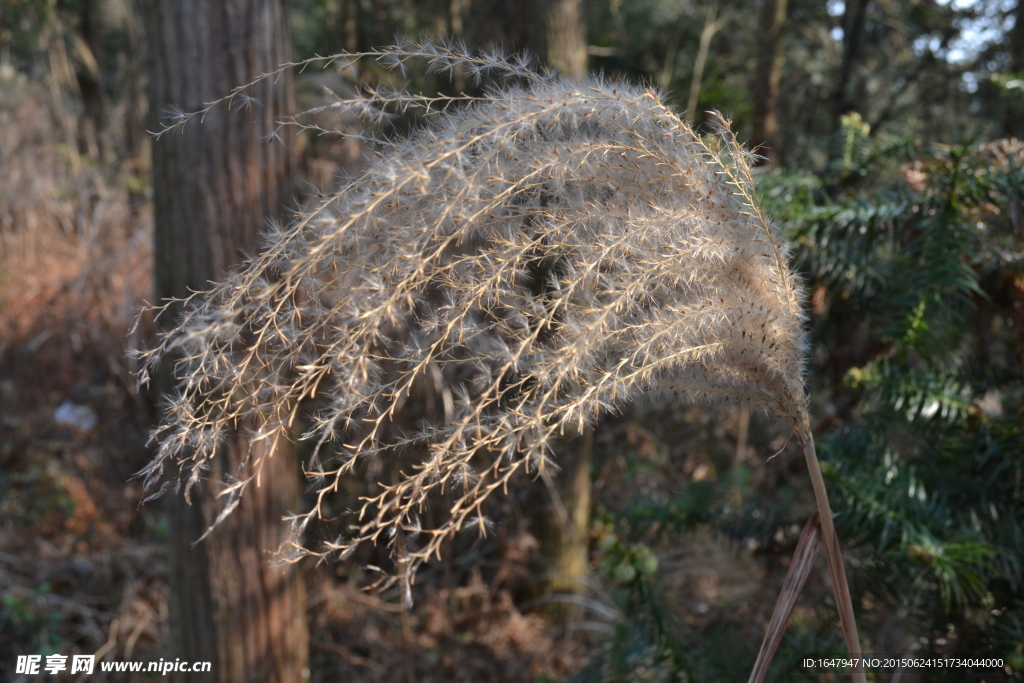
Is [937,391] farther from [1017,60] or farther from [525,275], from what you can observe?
[1017,60]

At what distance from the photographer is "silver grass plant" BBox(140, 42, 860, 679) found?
941 mm

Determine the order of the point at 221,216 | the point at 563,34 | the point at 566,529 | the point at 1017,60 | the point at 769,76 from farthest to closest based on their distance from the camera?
the point at 769,76 → the point at 1017,60 → the point at 566,529 → the point at 563,34 → the point at 221,216

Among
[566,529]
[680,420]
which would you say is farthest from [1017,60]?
[566,529]

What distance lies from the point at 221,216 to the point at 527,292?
4.83 ft

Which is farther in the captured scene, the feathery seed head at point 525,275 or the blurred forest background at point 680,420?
the blurred forest background at point 680,420

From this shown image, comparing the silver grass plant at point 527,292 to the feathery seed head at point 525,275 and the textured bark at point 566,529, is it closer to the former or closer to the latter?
the feathery seed head at point 525,275

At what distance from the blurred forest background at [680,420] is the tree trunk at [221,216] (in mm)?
95

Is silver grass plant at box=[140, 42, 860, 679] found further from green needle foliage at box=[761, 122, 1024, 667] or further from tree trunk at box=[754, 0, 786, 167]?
tree trunk at box=[754, 0, 786, 167]

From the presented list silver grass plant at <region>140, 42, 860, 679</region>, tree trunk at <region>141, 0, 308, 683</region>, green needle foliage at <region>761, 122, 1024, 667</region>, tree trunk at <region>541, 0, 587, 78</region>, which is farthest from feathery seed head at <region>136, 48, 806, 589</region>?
tree trunk at <region>541, 0, 587, 78</region>

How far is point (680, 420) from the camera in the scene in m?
5.05

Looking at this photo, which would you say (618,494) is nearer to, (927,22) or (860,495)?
(860,495)

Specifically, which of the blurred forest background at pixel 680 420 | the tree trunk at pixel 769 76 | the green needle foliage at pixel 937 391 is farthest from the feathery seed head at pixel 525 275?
the tree trunk at pixel 769 76

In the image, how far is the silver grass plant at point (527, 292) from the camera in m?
0.94

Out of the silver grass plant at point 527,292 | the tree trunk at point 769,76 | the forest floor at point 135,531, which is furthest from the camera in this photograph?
the tree trunk at point 769,76
